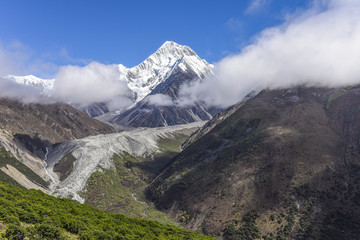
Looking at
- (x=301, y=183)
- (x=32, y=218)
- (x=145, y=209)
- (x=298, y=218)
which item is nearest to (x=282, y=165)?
(x=301, y=183)

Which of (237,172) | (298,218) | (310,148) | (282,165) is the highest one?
(310,148)

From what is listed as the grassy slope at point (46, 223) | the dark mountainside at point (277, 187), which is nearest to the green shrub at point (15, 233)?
the grassy slope at point (46, 223)

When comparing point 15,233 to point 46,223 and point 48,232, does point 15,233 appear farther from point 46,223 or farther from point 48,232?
point 46,223

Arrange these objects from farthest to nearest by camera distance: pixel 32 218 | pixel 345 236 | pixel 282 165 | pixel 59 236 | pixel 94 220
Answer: pixel 282 165 → pixel 345 236 → pixel 94 220 → pixel 32 218 → pixel 59 236

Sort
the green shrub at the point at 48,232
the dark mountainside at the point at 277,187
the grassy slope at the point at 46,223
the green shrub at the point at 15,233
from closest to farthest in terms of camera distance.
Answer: the green shrub at the point at 15,233 < the grassy slope at the point at 46,223 < the green shrub at the point at 48,232 < the dark mountainside at the point at 277,187

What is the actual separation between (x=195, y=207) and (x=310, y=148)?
260 feet

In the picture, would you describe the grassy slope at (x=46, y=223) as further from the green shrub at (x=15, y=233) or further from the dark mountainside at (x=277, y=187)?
the dark mountainside at (x=277, y=187)

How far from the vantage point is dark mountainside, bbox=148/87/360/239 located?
4813 inches

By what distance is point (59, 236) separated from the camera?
3606 centimetres

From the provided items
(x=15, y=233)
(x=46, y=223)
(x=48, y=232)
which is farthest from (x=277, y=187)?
(x=15, y=233)

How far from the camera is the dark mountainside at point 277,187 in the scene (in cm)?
12225

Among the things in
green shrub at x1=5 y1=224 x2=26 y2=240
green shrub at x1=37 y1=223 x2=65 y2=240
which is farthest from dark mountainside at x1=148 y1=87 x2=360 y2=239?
green shrub at x1=5 y1=224 x2=26 y2=240

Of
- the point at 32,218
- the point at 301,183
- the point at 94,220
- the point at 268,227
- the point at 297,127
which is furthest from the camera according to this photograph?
the point at 297,127

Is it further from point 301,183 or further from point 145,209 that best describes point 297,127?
point 145,209
